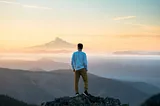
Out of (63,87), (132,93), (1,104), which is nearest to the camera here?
(1,104)

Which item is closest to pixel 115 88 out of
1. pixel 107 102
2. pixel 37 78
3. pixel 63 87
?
pixel 63 87

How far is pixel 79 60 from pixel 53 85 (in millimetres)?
96851

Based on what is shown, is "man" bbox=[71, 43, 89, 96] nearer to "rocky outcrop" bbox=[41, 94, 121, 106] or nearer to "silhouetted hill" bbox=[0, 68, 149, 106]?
"rocky outcrop" bbox=[41, 94, 121, 106]

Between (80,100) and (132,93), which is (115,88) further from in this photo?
(80,100)

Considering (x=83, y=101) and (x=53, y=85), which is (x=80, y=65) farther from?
(x=53, y=85)

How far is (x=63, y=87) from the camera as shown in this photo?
339 ft

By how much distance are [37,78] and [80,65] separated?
97.1 m

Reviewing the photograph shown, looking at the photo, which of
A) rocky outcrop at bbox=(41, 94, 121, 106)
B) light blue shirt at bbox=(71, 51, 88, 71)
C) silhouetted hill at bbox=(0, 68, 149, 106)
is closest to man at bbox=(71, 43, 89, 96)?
light blue shirt at bbox=(71, 51, 88, 71)

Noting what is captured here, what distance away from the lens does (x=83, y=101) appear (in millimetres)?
15391

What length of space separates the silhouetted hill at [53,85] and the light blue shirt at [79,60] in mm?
81866

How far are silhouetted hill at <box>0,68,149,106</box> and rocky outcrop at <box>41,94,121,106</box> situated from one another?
267 ft

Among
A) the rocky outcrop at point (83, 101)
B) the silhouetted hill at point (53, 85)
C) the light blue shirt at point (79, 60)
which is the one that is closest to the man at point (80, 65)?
the light blue shirt at point (79, 60)

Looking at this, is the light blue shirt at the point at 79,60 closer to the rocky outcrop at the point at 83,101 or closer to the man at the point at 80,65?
the man at the point at 80,65

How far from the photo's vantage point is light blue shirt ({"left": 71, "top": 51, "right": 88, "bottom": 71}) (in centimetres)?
1530
